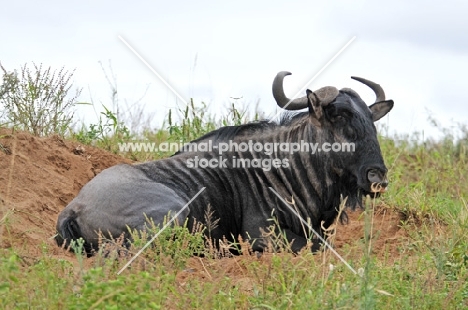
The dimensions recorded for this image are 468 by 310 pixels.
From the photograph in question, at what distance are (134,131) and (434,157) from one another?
4.80 m

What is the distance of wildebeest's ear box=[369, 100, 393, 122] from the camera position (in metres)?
8.80

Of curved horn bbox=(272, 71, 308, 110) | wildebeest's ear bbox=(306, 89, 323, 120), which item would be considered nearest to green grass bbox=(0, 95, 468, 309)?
wildebeest's ear bbox=(306, 89, 323, 120)

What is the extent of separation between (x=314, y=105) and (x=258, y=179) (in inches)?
36.3

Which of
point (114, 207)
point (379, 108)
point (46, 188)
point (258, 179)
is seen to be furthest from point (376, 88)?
point (46, 188)

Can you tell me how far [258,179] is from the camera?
8656 mm

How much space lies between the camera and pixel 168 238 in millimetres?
7105

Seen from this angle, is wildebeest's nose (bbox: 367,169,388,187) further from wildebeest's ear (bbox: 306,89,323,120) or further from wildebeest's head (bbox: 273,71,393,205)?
wildebeest's ear (bbox: 306,89,323,120)

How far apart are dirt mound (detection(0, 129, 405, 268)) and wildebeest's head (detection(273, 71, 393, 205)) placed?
47 cm

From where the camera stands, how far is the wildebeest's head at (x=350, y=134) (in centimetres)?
809

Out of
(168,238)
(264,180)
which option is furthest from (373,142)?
(168,238)

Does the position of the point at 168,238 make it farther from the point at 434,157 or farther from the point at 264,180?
the point at 434,157

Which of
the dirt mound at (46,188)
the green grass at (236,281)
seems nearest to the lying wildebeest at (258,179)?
the dirt mound at (46,188)

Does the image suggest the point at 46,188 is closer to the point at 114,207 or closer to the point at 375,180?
the point at 114,207

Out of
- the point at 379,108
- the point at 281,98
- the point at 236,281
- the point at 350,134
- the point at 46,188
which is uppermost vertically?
the point at 281,98
